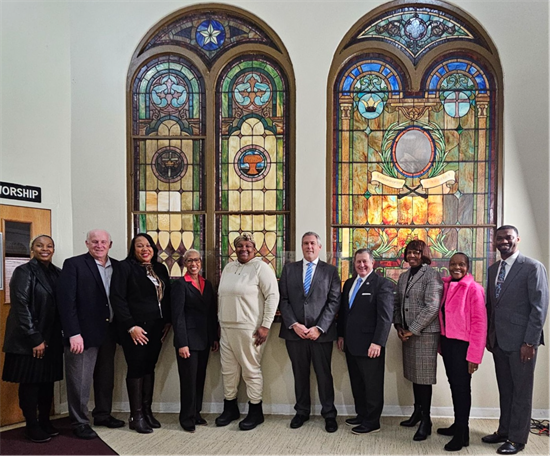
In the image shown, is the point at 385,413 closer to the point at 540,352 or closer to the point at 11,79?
the point at 540,352

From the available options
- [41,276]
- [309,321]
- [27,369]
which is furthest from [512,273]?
[27,369]

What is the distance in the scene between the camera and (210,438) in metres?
3.84

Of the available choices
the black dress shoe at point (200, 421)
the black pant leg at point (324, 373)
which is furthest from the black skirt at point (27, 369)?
the black pant leg at point (324, 373)

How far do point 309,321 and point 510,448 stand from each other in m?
1.57

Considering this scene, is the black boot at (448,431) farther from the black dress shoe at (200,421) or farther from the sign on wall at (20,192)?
the sign on wall at (20,192)

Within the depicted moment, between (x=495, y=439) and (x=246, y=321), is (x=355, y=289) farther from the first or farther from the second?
(x=495, y=439)

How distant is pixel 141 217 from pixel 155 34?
157cm

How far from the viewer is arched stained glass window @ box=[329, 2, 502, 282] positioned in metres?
4.47

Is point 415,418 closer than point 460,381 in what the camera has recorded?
No

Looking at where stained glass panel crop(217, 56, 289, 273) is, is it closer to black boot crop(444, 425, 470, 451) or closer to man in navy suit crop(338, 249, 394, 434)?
man in navy suit crop(338, 249, 394, 434)

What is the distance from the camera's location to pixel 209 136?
460 centimetres

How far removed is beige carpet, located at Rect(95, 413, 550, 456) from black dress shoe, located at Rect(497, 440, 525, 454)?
47 mm

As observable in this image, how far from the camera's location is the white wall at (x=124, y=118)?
430cm

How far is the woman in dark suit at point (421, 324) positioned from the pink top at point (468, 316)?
3.9 inches
